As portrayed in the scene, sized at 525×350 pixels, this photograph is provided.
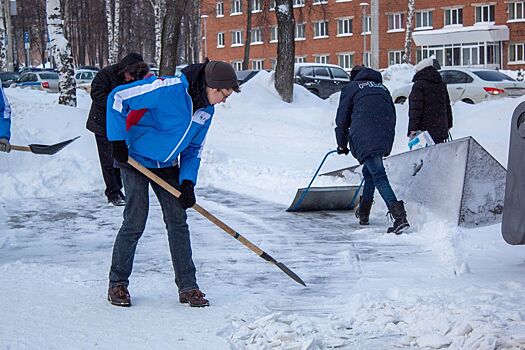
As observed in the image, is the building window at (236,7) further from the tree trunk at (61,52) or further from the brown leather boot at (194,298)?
the brown leather boot at (194,298)

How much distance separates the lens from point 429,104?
931 cm

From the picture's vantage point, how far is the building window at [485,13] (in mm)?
52375

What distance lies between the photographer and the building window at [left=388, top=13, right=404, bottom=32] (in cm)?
5650

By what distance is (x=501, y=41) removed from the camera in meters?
51.5

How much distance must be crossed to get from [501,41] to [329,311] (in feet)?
161

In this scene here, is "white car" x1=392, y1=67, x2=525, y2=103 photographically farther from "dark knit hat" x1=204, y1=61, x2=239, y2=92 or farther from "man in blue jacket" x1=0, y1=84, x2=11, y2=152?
"dark knit hat" x1=204, y1=61, x2=239, y2=92

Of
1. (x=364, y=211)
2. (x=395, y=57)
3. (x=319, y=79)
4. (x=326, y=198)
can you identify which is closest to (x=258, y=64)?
(x=395, y=57)

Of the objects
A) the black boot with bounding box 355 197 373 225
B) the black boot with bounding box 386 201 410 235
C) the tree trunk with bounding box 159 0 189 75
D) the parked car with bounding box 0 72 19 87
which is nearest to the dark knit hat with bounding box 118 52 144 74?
the black boot with bounding box 355 197 373 225

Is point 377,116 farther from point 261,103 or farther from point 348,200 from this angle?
point 261,103

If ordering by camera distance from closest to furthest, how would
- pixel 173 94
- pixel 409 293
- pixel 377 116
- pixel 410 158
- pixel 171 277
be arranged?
pixel 173 94
pixel 409 293
pixel 171 277
pixel 377 116
pixel 410 158

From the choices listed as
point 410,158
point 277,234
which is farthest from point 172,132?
point 410,158

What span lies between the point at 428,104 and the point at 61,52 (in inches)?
416

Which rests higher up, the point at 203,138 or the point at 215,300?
the point at 203,138

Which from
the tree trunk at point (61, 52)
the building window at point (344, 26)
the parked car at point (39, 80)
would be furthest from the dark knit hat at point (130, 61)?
the building window at point (344, 26)
